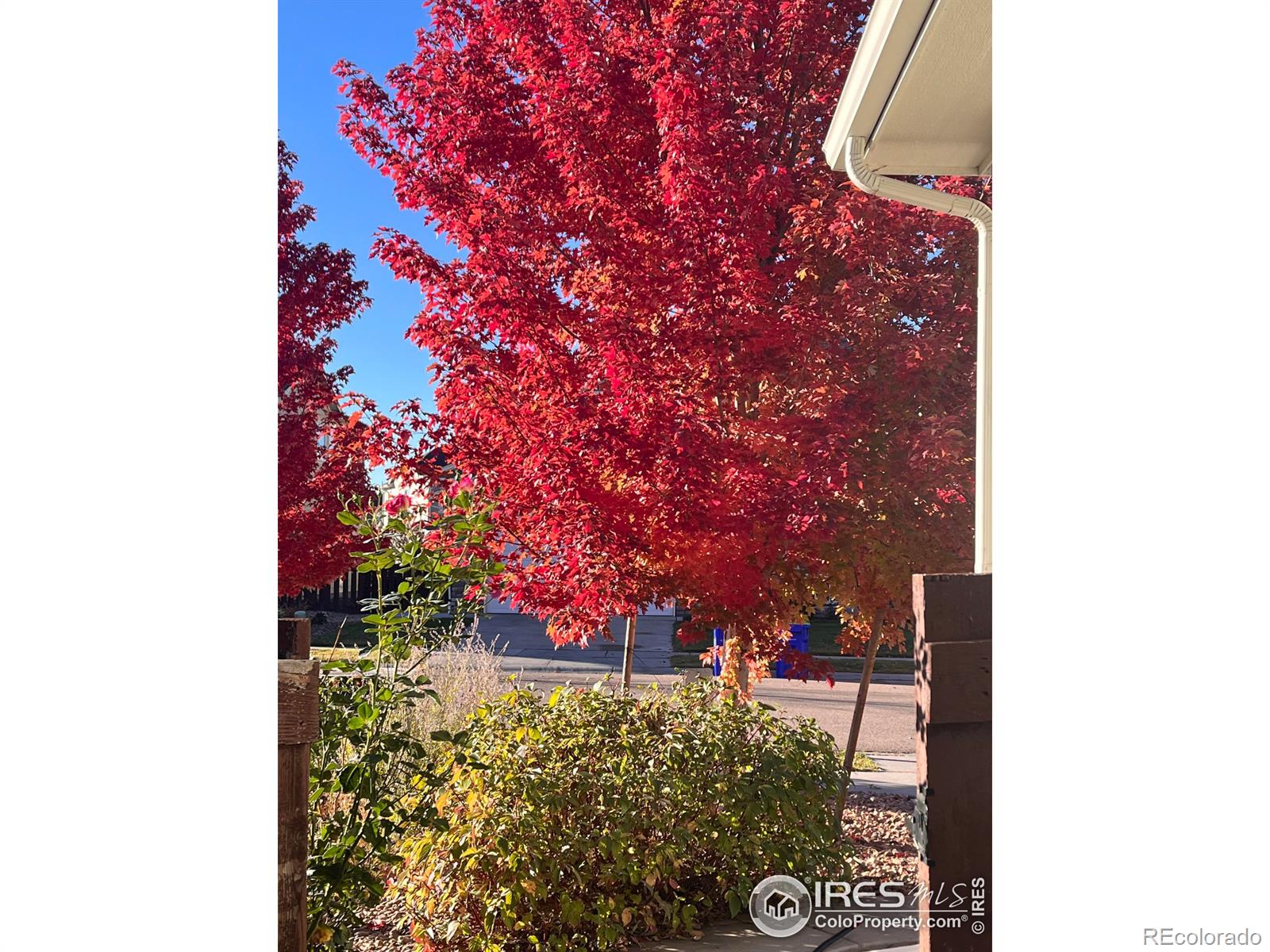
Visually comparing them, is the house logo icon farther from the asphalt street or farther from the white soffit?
the white soffit

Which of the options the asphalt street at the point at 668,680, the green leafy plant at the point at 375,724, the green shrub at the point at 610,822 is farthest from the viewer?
the asphalt street at the point at 668,680

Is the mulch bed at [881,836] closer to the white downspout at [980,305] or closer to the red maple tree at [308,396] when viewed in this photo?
the white downspout at [980,305]

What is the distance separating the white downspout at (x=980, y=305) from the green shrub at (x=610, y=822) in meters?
1.22

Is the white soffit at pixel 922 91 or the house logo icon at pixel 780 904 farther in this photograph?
the house logo icon at pixel 780 904

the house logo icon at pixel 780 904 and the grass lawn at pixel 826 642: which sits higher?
the house logo icon at pixel 780 904

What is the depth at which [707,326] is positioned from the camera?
3635mm

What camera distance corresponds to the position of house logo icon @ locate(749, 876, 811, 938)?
9.53 ft

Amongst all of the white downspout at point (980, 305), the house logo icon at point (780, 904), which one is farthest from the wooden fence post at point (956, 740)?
the house logo icon at point (780, 904)

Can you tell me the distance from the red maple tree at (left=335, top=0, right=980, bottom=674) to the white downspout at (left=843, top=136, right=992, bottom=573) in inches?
40.5

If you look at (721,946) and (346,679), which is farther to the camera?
(721,946)

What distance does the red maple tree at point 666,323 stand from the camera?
351cm
